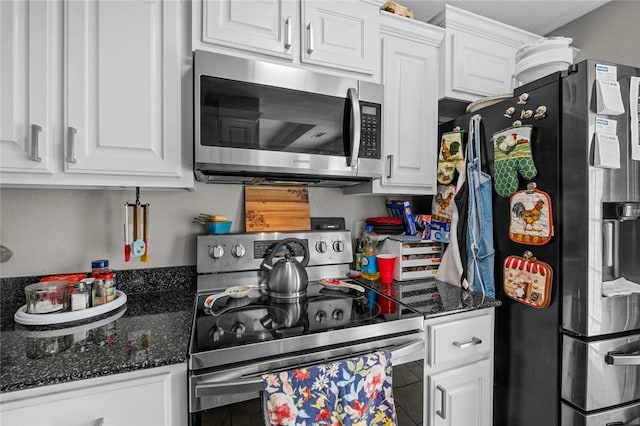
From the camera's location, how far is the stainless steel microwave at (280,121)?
3.76ft

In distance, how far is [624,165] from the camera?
1122 millimetres

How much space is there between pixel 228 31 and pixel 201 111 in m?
0.34

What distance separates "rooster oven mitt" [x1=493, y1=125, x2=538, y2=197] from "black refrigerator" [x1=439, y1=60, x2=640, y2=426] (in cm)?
4

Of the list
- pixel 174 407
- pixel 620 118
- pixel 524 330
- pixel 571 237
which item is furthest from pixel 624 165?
pixel 174 407

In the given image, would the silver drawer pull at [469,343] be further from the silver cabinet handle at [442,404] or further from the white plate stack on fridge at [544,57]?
the white plate stack on fridge at [544,57]

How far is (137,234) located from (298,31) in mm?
1118

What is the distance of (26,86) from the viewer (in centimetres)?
98

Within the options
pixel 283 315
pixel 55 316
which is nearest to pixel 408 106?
pixel 283 315

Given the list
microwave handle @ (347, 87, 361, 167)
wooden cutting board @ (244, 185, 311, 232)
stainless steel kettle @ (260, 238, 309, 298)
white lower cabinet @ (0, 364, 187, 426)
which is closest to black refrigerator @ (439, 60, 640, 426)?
microwave handle @ (347, 87, 361, 167)

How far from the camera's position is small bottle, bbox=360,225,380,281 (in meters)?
1.65

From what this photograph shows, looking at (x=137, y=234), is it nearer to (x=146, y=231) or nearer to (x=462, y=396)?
(x=146, y=231)

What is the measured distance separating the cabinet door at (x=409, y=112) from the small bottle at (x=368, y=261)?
38 centimetres

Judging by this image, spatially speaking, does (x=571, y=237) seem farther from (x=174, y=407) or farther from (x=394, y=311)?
(x=174, y=407)

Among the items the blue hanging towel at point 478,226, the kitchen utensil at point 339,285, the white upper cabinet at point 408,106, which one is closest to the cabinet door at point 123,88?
the kitchen utensil at point 339,285
